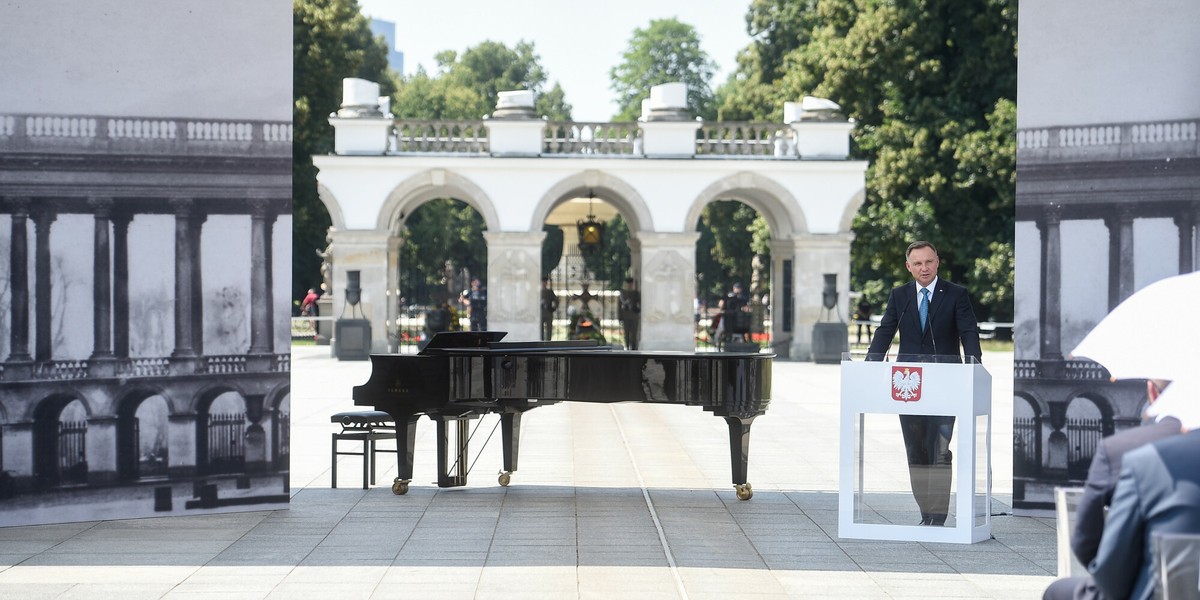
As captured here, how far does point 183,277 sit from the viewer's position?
888cm

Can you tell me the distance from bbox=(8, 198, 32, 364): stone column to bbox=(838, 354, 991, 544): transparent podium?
16.0ft

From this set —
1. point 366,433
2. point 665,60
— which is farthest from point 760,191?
point 665,60

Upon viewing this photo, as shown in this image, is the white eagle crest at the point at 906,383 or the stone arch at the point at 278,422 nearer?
the white eagle crest at the point at 906,383

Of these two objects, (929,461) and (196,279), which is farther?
(196,279)

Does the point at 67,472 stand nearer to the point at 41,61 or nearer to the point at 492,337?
the point at 41,61

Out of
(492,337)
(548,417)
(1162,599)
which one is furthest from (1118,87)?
(548,417)

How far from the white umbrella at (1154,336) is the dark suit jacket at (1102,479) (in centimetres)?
16

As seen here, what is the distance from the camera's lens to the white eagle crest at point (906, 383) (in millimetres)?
7918

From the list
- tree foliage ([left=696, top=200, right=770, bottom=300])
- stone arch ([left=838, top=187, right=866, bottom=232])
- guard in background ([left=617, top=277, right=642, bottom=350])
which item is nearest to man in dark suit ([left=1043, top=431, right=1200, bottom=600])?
guard in background ([left=617, top=277, right=642, bottom=350])

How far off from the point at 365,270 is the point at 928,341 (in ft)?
68.9

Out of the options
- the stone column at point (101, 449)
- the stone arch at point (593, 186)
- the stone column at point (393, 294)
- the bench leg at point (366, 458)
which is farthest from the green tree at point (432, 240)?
the stone column at point (101, 449)

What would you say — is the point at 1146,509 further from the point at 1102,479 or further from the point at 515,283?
the point at 515,283

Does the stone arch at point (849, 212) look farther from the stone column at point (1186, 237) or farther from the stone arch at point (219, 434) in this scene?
the stone arch at point (219, 434)

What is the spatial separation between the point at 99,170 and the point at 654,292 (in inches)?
803
